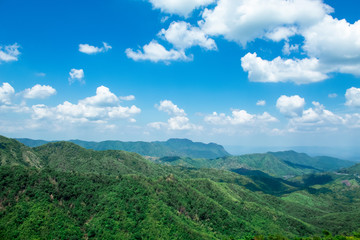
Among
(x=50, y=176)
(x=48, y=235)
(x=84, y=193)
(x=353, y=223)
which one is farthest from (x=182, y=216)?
(x=353, y=223)

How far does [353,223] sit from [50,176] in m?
245

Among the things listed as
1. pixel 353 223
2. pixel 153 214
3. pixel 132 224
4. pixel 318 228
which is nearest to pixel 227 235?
pixel 153 214

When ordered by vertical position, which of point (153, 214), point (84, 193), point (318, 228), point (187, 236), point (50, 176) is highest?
point (50, 176)

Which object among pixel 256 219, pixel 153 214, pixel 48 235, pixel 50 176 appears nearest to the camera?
pixel 48 235

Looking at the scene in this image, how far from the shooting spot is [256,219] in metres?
187

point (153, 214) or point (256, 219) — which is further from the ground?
point (153, 214)

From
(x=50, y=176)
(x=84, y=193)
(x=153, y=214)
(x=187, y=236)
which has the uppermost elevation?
(x=50, y=176)

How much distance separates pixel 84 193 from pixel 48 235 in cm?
3949

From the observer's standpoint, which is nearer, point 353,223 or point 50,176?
point 50,176

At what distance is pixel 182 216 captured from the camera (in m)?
157

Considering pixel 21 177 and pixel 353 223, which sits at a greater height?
pixel 21 177

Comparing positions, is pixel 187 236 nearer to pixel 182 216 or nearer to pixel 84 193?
pixel 182 216

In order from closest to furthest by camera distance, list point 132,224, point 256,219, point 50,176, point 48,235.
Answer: point 48,235
point 132,224
point 50,176
point 256,219

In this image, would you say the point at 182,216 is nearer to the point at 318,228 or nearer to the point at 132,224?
the point at 132,224
